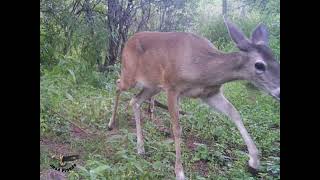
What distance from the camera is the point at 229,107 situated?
10.6ft

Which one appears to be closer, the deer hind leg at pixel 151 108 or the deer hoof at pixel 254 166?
the deer hoof at pixel 254 166

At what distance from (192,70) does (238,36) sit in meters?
0.37

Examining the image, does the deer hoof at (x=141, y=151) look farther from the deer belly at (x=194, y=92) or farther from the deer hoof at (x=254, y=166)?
the deer hoof at (x=254, y=166)

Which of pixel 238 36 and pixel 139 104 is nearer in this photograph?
pixel 238 36

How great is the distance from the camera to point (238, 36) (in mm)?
3053

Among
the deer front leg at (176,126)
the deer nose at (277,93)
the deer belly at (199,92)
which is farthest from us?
the deer belly at (199,92)

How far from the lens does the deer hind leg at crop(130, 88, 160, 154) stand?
10.3 ft

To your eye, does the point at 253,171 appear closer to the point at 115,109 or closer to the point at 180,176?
the point at 180,176

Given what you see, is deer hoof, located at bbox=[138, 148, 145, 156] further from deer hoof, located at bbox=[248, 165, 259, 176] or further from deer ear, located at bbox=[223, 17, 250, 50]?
deer ear, located at bbox=[223, 17, 250, 50]

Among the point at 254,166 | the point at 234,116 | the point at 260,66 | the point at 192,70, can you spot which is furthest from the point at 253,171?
the point at 192,70

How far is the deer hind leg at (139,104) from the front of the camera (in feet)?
10.3

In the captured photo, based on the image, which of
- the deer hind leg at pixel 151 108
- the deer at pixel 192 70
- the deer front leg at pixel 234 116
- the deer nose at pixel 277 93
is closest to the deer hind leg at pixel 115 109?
the deer at pixel 192 70
